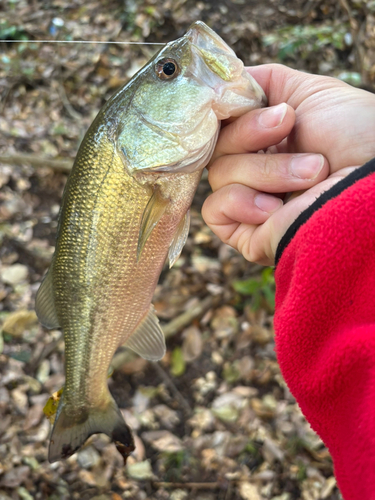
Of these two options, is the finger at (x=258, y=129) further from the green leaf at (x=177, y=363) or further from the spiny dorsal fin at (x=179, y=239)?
the green leaf at (x=177, y=363)

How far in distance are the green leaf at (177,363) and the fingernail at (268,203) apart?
1.95 metres

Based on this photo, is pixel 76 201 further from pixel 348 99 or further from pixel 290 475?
pixel 290 475

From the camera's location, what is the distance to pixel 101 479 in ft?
8.70

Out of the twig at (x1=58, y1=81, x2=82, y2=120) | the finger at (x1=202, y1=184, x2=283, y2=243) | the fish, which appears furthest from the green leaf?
the twig at (x1=58, y1=81, x2=82, y2=120)

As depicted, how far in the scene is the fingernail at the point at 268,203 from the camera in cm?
158

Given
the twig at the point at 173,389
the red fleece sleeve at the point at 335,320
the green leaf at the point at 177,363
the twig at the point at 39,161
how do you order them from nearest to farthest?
the red fleece sleeve at the point at 335,320 → the twig at the point at 173,389 → the green leaf at the point at 177,363 → the twig at the point at 39,161

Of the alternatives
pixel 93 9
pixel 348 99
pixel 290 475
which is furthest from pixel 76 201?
pixel 93 9

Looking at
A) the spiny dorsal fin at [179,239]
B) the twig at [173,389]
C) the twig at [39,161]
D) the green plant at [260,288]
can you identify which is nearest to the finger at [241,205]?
the spiny dorsal fin at [179,239]

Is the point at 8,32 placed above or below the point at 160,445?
above

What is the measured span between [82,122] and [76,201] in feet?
11.8

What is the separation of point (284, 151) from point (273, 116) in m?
0.32

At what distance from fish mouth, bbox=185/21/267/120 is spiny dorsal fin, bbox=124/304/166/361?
0.98 meters

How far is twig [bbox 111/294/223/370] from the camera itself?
308 cm

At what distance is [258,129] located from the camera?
1.43 meters
